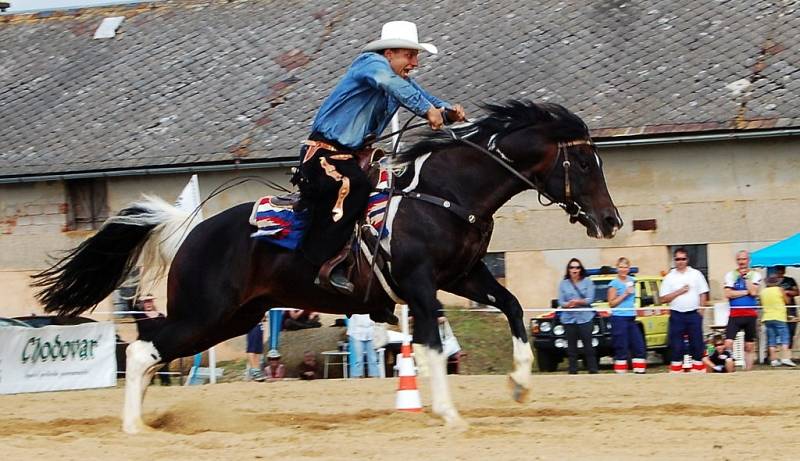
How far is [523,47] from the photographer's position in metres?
23.3

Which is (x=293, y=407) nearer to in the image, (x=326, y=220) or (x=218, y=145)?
(x=326, y=220)

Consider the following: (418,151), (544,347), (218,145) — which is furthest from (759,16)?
(418,151)

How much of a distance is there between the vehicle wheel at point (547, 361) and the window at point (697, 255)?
3.87 meters

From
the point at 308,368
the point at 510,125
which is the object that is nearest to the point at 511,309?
the point at 510,125

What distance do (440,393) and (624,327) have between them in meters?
8.11

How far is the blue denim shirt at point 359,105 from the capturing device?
8.87 metres

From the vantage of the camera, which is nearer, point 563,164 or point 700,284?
point 563,164

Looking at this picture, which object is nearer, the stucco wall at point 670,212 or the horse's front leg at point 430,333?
the horse's front leg at point 430,333

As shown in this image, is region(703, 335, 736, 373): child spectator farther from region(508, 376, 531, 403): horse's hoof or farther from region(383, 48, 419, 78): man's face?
region(383, 48, 419, 78): man's face

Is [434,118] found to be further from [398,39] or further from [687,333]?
[687,333]

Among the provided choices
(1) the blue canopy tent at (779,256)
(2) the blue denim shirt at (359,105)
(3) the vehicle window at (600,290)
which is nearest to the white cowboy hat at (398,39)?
(2) the blue denim shirt at (359,105)

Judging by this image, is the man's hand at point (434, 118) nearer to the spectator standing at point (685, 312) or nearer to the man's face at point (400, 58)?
the man's face at point (400, 58)

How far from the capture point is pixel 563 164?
360 inches

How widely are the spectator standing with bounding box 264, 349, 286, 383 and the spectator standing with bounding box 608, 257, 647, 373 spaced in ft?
14.1
